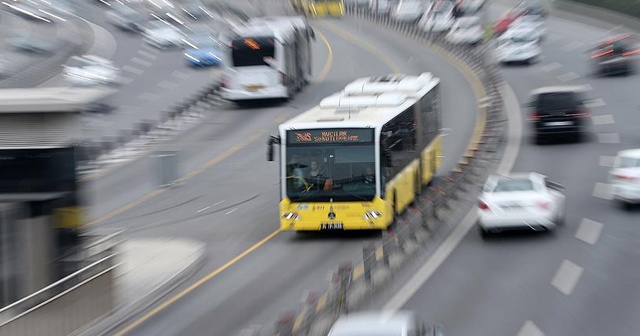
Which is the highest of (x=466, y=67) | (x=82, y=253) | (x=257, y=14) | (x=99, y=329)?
(x=257, y=14)

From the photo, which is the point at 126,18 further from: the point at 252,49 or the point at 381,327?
the point at 381,327

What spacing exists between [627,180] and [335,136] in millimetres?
7182

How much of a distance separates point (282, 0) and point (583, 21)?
27916mm

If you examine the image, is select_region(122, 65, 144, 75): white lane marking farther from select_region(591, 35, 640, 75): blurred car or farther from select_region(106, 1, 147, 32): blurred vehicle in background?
select_region(591, 35, 640, 75): blurred car

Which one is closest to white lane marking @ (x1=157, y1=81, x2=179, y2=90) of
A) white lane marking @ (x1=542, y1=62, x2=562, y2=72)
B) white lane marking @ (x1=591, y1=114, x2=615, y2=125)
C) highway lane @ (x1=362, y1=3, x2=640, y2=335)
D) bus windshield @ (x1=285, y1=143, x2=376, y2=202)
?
white lane marking @ (x1=542, y1=62, x2=562, y2=72)

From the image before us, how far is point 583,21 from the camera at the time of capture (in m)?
82.3

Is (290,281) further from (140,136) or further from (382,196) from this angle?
(140,136)

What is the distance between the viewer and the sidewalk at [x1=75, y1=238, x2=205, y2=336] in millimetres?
20328

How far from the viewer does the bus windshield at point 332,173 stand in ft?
84.5

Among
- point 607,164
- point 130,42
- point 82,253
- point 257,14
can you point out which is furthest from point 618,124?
point 257,14

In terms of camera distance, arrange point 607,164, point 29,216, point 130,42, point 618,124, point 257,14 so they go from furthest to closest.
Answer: point 257,14, point 130,42, point 618,124, point 607,164, point 29,216

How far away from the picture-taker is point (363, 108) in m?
28.4

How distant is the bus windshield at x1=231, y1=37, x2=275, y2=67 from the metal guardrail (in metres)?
9.37

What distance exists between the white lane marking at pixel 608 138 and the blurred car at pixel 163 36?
3452 cm
